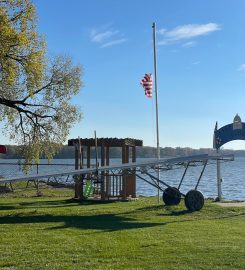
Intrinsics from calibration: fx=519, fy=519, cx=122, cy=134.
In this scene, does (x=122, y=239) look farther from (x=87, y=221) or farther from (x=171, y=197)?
(x=171, y=197)

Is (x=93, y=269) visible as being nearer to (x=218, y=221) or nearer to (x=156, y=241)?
(x=156, y=241)

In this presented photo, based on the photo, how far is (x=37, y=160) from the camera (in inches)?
828

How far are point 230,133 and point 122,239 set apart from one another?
13.4m

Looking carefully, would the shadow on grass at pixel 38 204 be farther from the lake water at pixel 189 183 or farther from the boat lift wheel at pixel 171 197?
the boat lift wheel at pixel 171 197

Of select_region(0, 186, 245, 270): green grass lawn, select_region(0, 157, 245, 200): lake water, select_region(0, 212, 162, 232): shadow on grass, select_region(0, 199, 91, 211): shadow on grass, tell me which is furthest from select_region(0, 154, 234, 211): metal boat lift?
select_region(0, 157, 245, 200): lake water

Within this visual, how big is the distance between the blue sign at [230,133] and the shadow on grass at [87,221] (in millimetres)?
9424

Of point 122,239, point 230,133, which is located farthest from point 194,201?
point 230,133

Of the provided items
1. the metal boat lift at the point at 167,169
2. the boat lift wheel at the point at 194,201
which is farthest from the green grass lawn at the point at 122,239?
the metal boat lift at the point at 167,169

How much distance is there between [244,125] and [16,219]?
479 inches

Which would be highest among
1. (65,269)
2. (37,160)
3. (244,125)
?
(244,125)

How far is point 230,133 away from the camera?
22.8 metres

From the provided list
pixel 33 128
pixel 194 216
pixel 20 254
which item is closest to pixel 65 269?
pixel 20 254

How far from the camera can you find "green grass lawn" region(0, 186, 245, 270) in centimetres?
822

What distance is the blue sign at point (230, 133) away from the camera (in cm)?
2252
